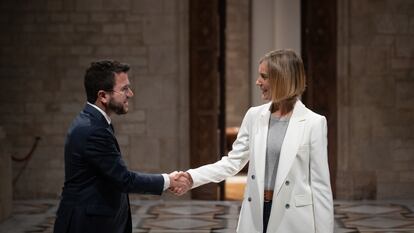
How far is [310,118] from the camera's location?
107 inches

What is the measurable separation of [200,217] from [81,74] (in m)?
2.24

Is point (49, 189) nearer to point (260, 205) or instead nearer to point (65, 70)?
point (65, 70)

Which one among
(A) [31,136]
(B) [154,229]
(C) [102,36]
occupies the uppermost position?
(C) [102,36]

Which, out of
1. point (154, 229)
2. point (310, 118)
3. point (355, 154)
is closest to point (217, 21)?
point (355, 154)

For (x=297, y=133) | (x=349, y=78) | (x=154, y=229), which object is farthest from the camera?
(x=349, y=78)

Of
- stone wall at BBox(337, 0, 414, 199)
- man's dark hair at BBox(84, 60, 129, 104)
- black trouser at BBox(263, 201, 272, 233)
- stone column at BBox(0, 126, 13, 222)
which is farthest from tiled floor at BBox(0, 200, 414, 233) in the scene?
man's dark hair at BBox(84, 60, 129, 104)

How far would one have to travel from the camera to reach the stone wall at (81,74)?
24.3 ft

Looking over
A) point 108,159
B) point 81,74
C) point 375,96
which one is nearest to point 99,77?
point 108,159

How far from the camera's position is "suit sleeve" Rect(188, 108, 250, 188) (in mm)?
2936

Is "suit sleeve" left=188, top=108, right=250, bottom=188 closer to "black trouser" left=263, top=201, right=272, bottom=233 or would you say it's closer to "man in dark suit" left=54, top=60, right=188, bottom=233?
"black trouser" left=263, top=201, right=272, bottom=233

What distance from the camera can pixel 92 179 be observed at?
2.71 meters

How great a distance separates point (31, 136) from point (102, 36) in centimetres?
137

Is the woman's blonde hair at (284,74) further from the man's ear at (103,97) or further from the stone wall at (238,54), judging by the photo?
the stone wall at (238,54)

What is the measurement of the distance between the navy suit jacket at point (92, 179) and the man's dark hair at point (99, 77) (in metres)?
0.07
